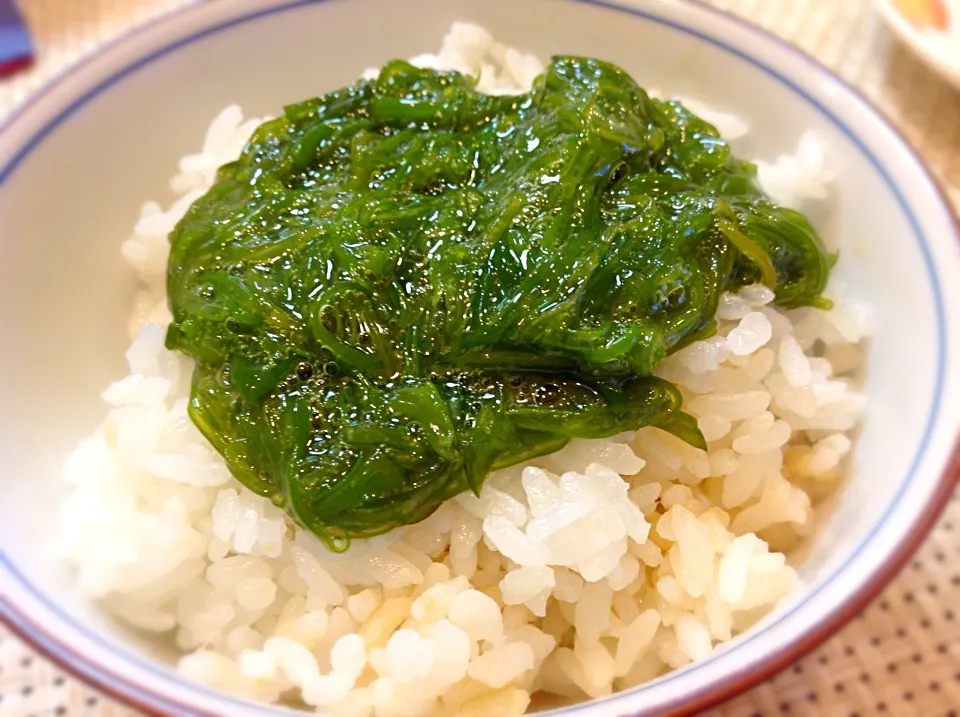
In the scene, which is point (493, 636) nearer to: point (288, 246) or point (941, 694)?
point (288, 246)

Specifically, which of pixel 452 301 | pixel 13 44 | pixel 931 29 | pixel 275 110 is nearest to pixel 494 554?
pixel 452 301

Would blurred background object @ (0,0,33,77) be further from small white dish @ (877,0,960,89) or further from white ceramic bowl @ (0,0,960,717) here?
small white dish @ (877,0,960,89)

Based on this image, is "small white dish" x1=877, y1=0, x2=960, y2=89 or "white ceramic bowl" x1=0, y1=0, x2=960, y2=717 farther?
"small white dish" x1=877, y1=0, x2=960, y2=89

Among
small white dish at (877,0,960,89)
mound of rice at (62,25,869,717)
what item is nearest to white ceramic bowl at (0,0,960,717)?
mound of rice at (62,25,869,717)

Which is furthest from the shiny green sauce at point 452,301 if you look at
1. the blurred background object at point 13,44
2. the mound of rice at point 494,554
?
the blurred background object at point 13,44

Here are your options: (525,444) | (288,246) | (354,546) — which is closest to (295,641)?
(354,546)

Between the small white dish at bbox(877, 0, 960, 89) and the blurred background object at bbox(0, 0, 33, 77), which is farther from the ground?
the small white dish at bbox(877, 0, 960, 89)

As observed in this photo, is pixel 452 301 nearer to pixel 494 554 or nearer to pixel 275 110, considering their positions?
pixel 494 554
